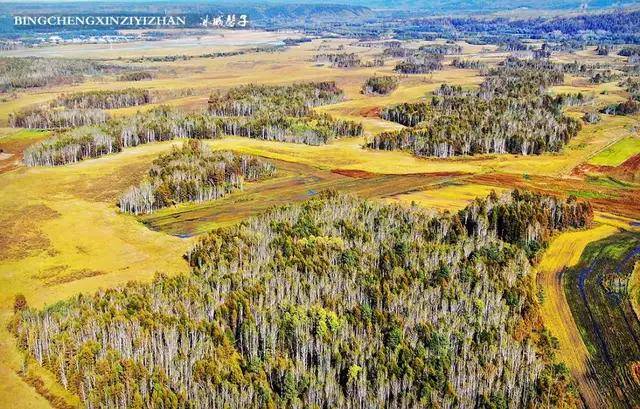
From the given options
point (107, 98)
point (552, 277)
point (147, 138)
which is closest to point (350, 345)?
point (552, 277)

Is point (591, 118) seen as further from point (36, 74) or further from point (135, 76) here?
point (36, 74)

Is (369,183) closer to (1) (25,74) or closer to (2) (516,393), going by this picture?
(2) (516,393)

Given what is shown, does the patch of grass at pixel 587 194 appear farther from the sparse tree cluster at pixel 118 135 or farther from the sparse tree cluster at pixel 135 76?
the sparse tree cluster at pixel 135 76

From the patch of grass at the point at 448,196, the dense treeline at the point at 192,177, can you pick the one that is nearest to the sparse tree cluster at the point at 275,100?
the dense treeline at the point at 192,177

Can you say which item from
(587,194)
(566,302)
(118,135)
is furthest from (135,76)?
(566,302)

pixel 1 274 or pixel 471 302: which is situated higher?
pixel 471 302

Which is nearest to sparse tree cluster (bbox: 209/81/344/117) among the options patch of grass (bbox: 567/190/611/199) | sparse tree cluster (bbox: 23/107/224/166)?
sparse tree cluster (bbox: 23/107/224/166)
